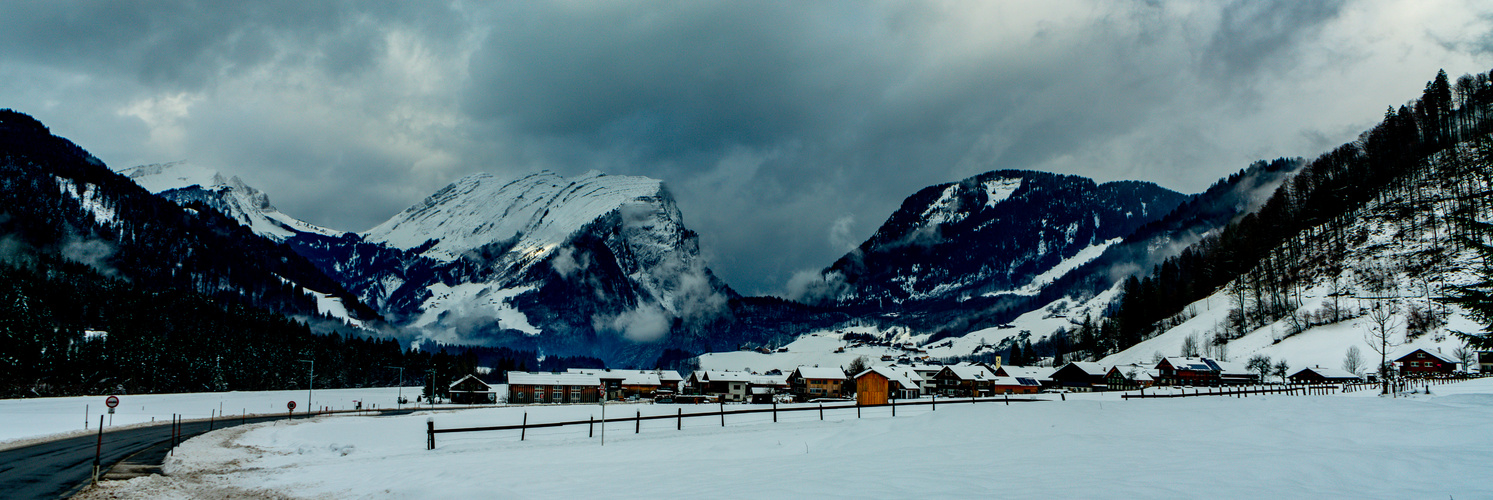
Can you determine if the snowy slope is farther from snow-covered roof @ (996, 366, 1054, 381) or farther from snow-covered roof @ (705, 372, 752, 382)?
snow-covered roof @ (705, 372, 752, 382)

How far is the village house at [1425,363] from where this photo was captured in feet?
256

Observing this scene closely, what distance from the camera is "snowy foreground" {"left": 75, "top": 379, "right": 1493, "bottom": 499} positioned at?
13727 millimetres

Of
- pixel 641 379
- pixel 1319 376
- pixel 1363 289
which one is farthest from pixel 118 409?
pixel 1363 289

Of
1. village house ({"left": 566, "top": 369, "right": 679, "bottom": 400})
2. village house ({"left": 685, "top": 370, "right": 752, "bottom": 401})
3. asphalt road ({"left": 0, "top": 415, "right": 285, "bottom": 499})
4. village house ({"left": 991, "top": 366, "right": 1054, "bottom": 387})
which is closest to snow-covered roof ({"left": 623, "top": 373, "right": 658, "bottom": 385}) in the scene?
village house ({"left": 566, "top": 369, "right": 679, "bottom": 400})

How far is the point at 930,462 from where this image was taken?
18.5 metres

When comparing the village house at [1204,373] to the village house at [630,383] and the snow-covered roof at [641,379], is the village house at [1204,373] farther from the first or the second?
the snow-covered roof at [641,379]

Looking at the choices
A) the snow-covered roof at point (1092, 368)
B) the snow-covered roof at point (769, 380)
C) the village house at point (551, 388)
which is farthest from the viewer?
the snow-covered roof at point (769, 380)

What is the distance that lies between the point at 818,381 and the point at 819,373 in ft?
6.54

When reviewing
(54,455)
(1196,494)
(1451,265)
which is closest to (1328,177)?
(1451,265)

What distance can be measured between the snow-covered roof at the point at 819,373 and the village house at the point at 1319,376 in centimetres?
6391

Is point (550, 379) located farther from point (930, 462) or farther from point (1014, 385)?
point (930, 462)

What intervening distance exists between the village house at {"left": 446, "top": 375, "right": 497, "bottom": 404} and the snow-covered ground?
1447 cm

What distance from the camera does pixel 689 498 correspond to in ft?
45.5

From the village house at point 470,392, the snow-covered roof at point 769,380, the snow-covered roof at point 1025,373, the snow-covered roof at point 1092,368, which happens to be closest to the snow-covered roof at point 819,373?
the snow-covered roof at point 769,380
